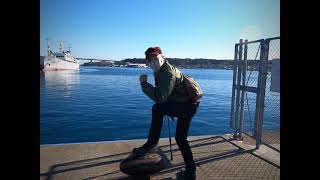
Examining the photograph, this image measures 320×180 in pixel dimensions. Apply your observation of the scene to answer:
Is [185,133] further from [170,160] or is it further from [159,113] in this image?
[170,160]

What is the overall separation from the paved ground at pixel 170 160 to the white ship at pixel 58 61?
85.2m

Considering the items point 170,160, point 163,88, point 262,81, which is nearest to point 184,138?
point 163,88

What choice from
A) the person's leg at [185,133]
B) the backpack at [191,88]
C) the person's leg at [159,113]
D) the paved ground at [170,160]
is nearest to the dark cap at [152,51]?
the backpack at [191,88]

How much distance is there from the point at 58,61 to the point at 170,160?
10211 centimetres

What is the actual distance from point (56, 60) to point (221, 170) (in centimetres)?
10095

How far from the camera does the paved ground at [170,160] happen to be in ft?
17.2

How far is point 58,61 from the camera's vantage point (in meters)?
102

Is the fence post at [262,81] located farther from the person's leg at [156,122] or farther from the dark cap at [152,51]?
the dark cap at [152,51]

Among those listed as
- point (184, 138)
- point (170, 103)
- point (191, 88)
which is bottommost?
point (184, 138)

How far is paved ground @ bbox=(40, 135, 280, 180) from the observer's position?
525cm

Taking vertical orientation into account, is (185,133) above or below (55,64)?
below

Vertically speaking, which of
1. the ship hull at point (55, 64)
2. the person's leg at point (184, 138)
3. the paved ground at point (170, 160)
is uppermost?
the ship hull at point (55, 64)
